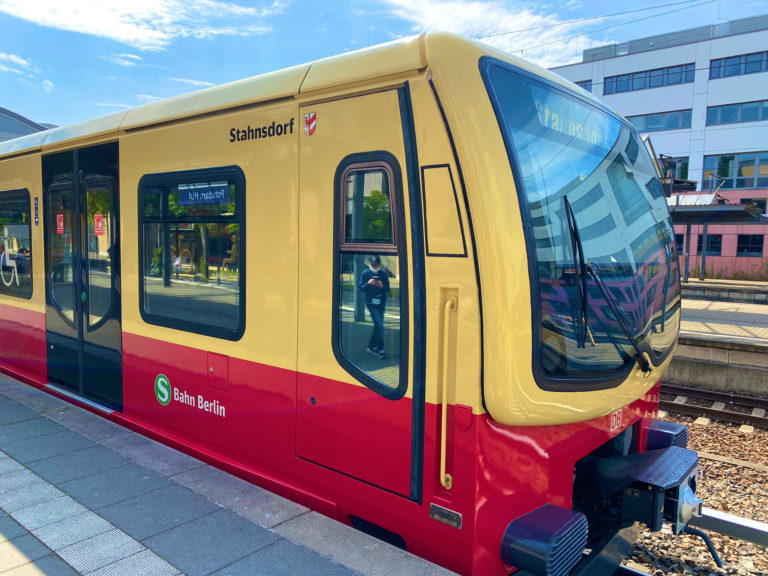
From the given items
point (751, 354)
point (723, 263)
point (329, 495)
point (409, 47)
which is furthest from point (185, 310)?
point (723, 263)

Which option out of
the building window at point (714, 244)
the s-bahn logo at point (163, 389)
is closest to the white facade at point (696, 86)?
the building window at point (714, 244)

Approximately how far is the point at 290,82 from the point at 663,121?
38.6 metres

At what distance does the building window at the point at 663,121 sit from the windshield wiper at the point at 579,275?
122 feet

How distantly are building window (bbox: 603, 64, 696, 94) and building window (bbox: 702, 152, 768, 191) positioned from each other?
5.06 meters

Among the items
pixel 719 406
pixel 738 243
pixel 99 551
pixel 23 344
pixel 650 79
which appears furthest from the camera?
pixel 650 79

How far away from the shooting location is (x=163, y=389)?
461 cm

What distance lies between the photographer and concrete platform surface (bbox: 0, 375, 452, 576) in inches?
120

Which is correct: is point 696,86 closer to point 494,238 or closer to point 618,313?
point 618,313

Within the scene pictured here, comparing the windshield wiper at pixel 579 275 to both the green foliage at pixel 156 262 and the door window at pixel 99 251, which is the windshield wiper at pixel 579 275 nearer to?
the green foliage at pixel 156 262

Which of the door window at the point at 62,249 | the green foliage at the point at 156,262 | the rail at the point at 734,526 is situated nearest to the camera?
the rail at the point at 734,526

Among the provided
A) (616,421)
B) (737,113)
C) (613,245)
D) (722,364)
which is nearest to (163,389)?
(616,421)

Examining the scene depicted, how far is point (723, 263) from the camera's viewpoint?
3466 cm

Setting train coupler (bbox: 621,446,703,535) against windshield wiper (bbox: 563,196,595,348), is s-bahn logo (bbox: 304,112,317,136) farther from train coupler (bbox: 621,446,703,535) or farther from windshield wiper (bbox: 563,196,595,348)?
train coupler (bbox: 621,446,703,535)

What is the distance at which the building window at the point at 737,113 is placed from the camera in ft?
110
